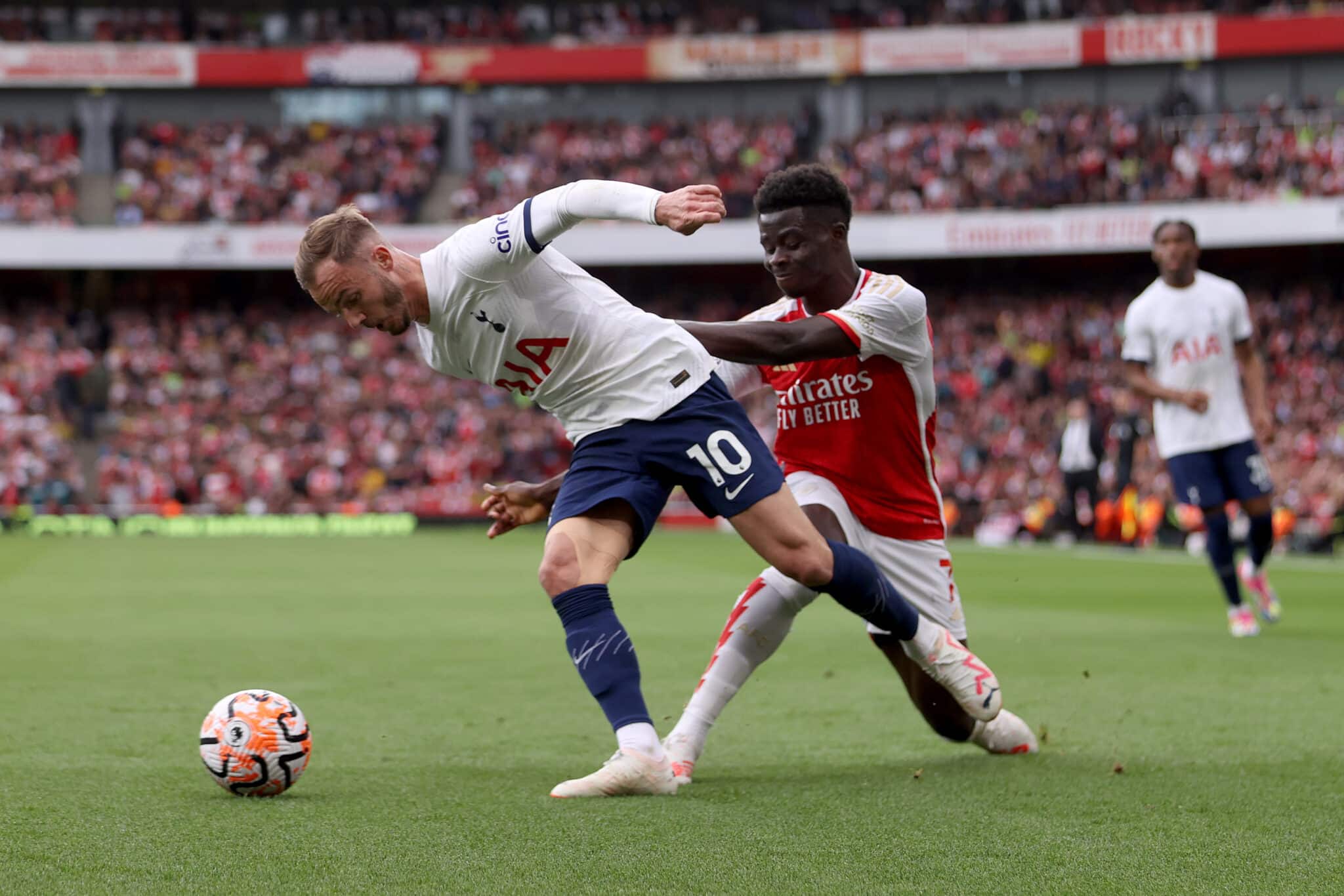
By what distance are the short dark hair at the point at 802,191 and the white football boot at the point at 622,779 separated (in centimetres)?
194

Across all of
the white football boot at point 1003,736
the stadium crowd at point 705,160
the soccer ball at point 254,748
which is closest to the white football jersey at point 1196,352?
the white football boot at point 1003,736

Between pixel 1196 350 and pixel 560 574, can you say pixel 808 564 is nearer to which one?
pixel 560 574

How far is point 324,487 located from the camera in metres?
32.6

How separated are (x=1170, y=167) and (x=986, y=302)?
16.9 feet

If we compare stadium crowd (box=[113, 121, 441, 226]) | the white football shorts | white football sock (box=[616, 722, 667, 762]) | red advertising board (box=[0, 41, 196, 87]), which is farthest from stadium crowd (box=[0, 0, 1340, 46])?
white football sock (box=[616, 722, 667, 762])

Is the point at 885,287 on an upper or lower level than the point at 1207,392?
upper

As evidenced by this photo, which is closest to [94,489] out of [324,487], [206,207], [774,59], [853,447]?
[324,487]

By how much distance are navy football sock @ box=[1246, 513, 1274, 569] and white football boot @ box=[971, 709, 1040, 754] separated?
4.78m

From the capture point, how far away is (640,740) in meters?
4.57

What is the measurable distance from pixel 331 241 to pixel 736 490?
1.39m

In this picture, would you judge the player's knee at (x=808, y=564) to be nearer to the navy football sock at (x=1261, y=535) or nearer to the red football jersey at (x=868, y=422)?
the red football jersey at (x=868, y=422)

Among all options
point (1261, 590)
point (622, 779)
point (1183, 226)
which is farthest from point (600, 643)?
point (1261, 590)

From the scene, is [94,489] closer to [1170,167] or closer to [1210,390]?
[1170,167]

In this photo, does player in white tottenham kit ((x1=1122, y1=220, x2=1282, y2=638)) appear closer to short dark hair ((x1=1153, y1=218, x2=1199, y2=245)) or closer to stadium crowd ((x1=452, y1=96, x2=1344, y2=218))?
short dark hair ((x1=1153, y1=218, x2=1199, y2=245))
